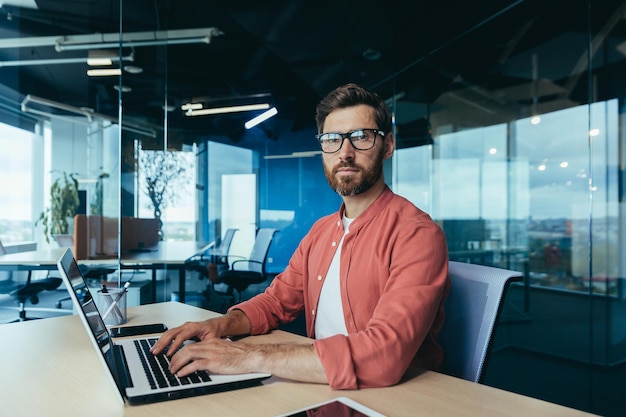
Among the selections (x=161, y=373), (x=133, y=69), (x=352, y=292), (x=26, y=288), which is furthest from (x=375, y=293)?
(x=26, y=288)

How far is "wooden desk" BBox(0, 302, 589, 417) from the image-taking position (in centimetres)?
78

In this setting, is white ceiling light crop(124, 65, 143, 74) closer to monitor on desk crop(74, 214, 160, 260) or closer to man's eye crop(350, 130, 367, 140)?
monitor on desk crop(74, 214, 160, 260)

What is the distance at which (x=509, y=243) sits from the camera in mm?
3779

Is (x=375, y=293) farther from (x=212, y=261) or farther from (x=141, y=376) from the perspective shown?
(x=212, y=261)

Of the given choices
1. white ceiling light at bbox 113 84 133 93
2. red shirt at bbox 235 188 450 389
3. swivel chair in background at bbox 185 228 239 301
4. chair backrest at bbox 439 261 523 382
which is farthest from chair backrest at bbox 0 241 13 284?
chair backrest at bbox 439 261 523 382

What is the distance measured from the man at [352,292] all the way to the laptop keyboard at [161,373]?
0.02 meters

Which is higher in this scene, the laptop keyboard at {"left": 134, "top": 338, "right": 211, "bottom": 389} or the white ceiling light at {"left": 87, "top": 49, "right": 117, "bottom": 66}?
the white ceiling light at {"left": 87, "top": 49, "right": 117, "bottom": 66}

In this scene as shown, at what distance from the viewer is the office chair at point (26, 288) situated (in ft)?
12.0

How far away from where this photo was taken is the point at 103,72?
3650mm

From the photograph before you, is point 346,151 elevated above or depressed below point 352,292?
above

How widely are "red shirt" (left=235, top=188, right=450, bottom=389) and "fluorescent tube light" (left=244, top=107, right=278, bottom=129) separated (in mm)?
3813

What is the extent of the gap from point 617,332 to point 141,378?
3.20 metres

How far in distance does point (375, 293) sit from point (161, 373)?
629mm

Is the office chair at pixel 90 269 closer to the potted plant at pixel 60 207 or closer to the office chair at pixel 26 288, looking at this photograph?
the potted plant at pixel 60 207
